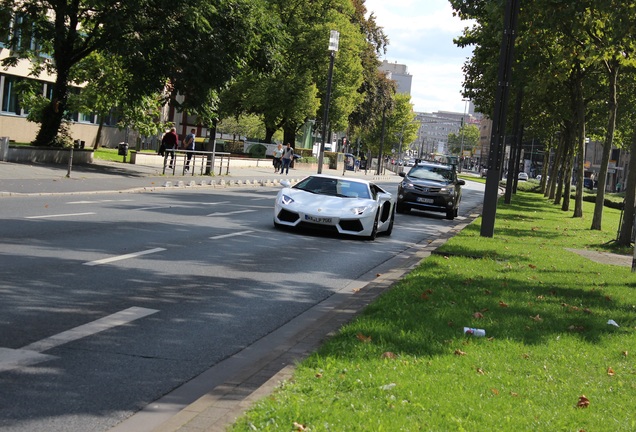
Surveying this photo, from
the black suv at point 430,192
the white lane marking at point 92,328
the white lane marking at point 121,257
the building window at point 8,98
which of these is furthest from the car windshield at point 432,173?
the building window at point 8,98

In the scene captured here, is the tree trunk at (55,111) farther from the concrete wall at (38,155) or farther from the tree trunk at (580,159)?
the tree trunk at (580,159)

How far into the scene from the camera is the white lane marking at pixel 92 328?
6840mm

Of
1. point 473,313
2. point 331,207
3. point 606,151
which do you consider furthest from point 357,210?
point 606,151

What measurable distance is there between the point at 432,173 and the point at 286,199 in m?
13.1

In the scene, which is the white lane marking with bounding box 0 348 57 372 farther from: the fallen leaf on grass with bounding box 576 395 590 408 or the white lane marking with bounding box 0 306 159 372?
the fallen leaf on grass with bounding box 576 395 590 408

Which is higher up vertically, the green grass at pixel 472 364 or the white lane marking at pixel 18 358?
the green grass at pixel 472 364

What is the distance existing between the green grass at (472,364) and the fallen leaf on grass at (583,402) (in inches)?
1.6

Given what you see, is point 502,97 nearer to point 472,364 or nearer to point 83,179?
point 472,364

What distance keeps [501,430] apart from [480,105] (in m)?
44.3

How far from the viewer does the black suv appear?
29297mm

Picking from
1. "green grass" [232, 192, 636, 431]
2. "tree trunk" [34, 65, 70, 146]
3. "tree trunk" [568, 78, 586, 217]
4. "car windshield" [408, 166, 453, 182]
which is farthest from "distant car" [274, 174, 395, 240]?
"tree trunk" [34, 65, 70, 146]

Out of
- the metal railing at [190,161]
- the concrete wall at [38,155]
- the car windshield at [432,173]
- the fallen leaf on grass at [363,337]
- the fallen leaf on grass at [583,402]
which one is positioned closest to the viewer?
the fallen leaf on grass at [583,402]

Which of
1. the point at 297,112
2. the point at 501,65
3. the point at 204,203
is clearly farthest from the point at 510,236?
the point at 297,112

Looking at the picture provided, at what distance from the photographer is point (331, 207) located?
1817 cm
